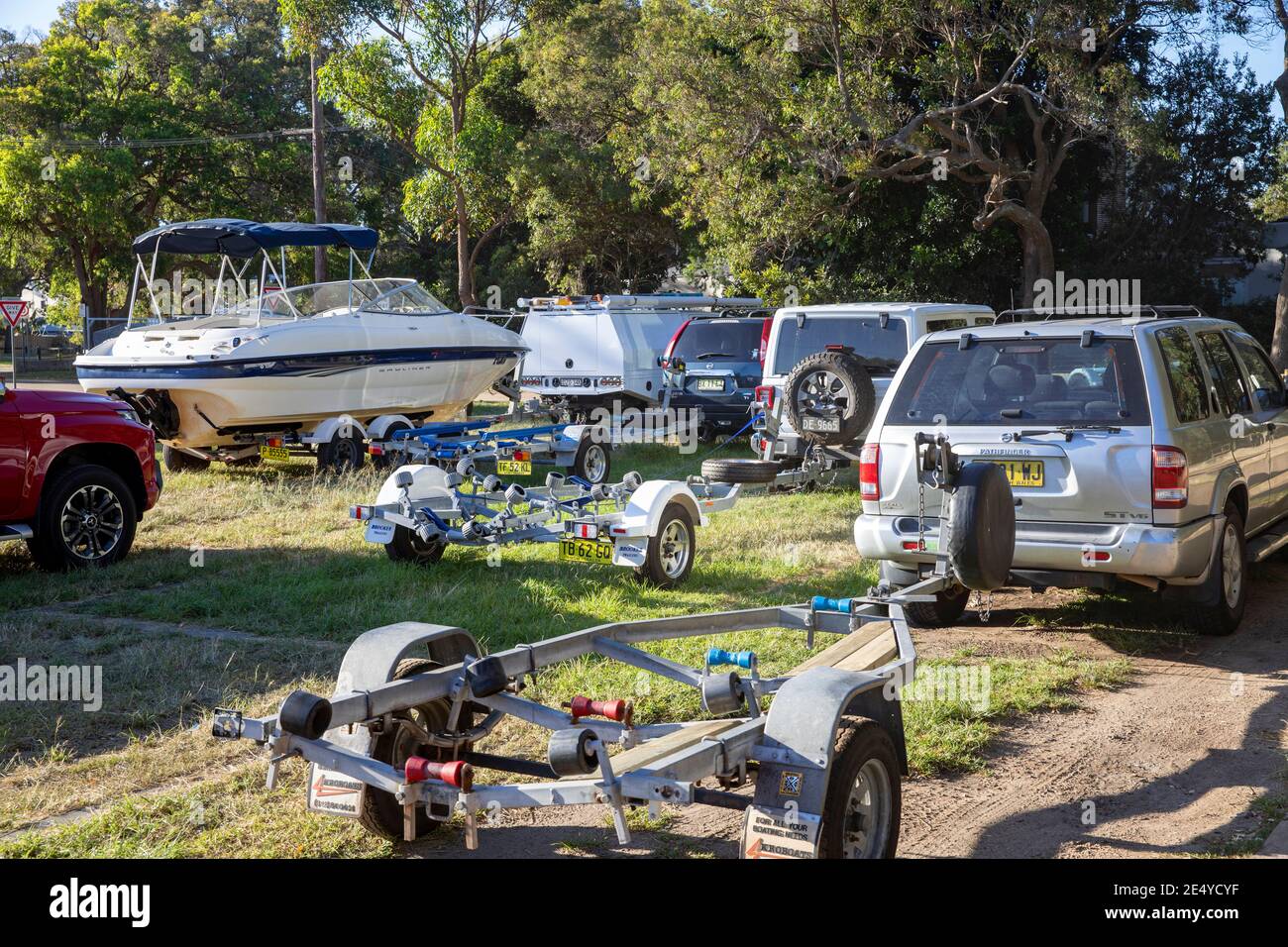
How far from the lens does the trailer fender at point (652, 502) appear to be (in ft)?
27.8

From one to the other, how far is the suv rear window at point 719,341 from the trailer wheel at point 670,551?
9121 mm

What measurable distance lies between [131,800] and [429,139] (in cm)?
2542

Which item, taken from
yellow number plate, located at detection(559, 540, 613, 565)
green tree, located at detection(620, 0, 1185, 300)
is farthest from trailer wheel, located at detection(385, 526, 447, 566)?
green tree, located at detection(620, 0, 1185, 300)

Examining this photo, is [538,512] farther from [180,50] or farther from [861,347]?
[180,50]

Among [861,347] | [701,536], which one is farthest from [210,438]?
[861,347]

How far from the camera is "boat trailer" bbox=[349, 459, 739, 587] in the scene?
852cm

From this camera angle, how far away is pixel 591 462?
47.9ft

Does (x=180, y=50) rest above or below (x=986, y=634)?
above

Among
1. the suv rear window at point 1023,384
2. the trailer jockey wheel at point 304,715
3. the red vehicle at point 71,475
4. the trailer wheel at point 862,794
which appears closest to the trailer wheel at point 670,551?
the suv rear window at point 1023,384

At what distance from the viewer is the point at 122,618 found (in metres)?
8.12

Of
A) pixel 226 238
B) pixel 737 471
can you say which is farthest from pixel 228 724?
pixel 226 238

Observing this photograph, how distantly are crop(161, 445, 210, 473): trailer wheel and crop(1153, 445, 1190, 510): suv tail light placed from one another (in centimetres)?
1144

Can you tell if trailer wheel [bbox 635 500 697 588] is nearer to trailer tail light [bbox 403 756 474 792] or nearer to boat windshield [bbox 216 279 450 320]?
trailer tail light [bbox 403 756 474 792]

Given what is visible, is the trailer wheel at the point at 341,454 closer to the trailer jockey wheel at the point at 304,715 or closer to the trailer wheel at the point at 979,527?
the trailer wheel at the point at 979,527
